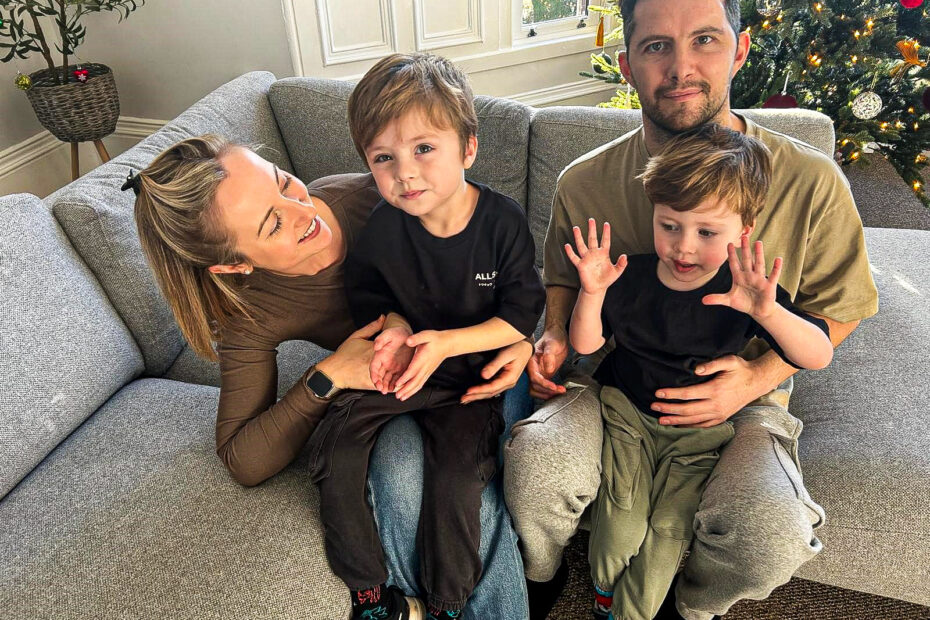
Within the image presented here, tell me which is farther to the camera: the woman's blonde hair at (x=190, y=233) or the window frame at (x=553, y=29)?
the window frame at (x=553, y=29)

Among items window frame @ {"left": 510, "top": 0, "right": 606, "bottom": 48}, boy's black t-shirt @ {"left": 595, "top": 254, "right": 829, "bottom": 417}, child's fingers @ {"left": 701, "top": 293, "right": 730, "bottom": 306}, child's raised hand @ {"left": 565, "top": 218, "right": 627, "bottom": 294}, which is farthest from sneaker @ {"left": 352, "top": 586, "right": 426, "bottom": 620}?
window frame @ {"left": 510, "top": 0, "right": 606, "bottom": 48}

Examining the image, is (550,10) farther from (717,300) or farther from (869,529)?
(869,529)

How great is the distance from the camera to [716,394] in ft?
3.97

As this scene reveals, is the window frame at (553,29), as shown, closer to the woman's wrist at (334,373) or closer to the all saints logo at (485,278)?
the all saints logo at (485,278)

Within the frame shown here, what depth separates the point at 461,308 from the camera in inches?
49.6

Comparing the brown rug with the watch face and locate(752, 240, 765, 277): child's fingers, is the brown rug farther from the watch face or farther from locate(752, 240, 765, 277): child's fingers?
locate(752, 240, 765, 277): child's fingers

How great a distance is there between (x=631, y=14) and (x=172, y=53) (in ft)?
8.78

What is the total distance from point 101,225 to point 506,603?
50.1 inches

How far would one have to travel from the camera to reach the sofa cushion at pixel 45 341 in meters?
1.35

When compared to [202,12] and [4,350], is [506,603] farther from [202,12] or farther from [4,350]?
[202,12]

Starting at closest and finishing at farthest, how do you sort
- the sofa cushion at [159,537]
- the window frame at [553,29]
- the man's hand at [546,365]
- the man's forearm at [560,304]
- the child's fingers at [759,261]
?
the child's fingers at [759,261], the sofa cushion at [159,537], the man's hand at [546,365], the man's forearm at [560,304], the window frame at [553,29]

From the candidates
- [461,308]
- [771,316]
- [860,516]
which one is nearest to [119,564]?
[461,308]

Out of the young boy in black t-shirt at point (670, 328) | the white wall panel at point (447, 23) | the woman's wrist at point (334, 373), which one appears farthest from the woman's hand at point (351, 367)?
the white wall panel at point (447, 23)

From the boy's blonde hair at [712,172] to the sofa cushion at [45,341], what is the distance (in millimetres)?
1293
